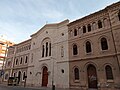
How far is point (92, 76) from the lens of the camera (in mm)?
17688

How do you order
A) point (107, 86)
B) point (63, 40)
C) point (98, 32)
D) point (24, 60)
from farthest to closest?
1. point (24, 60)
2. point (63, 40)
3. point (98, 32)
4. point (107, 86)

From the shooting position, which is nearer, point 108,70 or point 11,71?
point 108,70

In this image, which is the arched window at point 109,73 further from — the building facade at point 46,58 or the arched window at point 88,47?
the building facade at point 46,58

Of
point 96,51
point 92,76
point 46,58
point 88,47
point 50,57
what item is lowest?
point 92,76

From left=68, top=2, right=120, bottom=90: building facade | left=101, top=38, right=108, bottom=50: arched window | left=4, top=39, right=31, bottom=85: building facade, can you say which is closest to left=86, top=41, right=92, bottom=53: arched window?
left=68, top=2, right=120, bottom=90: building facade

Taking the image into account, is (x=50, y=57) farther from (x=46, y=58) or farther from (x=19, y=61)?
(x=19, y=61)

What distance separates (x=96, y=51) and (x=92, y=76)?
396cm

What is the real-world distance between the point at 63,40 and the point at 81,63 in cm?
664

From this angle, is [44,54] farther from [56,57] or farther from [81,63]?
[81,63]

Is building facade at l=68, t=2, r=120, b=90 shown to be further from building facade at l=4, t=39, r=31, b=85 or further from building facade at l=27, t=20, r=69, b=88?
building facade at l=4, t=39, r=31, b=85

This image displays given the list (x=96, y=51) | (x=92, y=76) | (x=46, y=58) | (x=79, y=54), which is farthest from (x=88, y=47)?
(x=46, y=58)

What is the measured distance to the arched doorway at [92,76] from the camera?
17.3m

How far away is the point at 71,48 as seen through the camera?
21547 mm

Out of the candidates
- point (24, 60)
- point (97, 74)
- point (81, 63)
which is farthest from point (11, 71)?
point (97, 74)
